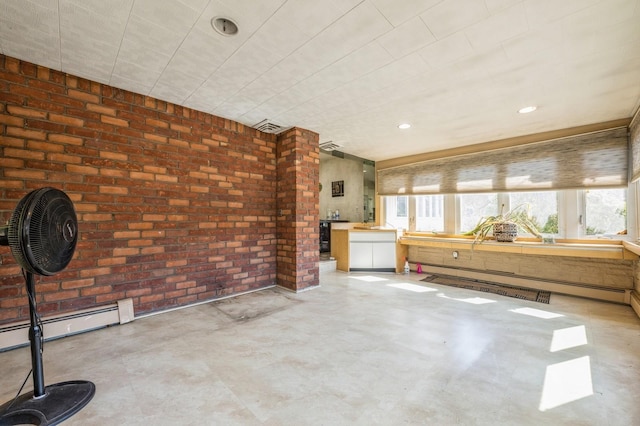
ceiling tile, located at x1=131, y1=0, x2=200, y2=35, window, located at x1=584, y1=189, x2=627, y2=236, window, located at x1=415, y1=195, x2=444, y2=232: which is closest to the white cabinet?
window, located at x1=415, y1=195, x2=444, y2=232

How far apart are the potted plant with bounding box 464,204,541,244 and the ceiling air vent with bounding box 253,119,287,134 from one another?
3778 mm

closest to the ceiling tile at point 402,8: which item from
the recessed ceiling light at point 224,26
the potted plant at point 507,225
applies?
the recessed ceiling light at point 224,26

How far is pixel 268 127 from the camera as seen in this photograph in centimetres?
401

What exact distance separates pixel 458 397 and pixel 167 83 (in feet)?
12.2

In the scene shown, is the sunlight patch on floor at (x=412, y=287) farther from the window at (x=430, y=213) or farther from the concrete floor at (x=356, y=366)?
the window at (x=430, y=213)

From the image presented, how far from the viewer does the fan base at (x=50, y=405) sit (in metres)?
1.47

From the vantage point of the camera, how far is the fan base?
1.47 meters

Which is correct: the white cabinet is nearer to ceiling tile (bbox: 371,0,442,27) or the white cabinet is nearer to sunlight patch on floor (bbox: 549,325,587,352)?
sunlight patch on floor (bbox: 549,325,587,352)

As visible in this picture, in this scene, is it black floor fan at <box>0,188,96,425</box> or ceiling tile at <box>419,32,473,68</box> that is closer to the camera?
black floor fan at <box>0,188,96,425</box>

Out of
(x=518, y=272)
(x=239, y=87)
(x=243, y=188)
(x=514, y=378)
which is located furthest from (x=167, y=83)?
(x=518, y=272)

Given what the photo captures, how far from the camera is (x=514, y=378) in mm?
1856

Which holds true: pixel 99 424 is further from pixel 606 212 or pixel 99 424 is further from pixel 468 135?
pixel 606 212

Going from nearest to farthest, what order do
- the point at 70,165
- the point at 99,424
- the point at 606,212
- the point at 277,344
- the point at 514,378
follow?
the point at 99,424 < the point at 514,378 < the point at 277,344 < the point at 70,165 < the point at 606,212

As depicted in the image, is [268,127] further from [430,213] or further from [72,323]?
[430,213]
